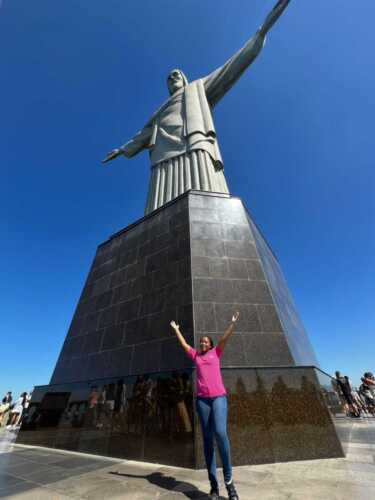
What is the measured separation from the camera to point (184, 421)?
4402mm

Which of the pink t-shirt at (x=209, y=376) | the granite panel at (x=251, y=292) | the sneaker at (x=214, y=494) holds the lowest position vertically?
the sneaker at (x=214, y=494)

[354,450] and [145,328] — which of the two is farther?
[145,328]

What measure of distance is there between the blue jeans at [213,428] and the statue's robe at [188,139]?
793 centimetres

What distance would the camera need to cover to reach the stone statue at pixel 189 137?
10.6m

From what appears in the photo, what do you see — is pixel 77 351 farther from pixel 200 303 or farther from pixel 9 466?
pixel 200 303

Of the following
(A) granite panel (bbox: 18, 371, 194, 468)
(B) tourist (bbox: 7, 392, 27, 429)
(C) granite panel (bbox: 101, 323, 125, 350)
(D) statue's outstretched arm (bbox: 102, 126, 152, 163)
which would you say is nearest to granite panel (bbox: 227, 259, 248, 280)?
(A) granite panel (bbox: 18, 371, 194, 468)

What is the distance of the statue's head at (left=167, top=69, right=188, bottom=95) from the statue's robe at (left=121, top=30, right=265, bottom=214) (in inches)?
59.9

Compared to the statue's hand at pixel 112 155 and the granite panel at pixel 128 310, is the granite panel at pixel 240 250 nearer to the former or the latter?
the granite panel at pixel 128 310

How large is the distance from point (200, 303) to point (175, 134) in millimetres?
9052

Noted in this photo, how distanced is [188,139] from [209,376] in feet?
34.3

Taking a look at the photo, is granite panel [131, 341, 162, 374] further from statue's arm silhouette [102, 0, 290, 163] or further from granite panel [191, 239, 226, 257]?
statue's arm silhouette [102, 0, 290, 163]

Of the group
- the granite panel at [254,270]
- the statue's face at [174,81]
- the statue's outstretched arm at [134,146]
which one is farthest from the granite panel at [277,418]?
the statue's face at [174,81]

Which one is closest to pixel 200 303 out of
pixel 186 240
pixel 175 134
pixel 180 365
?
pixel 180 365

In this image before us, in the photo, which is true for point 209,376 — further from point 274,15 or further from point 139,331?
point 274,15
